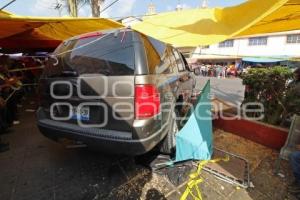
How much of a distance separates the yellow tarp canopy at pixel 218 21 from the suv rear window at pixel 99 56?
488 millimetres

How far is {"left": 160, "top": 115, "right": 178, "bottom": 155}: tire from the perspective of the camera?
3.58 metres

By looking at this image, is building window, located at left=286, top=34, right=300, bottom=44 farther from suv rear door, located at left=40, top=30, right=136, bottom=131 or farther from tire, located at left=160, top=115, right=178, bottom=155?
suv rear door, located at left=40, top=30, right=136, bottom=131

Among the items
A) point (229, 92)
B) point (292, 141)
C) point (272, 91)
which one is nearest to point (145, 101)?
point (292, 141)

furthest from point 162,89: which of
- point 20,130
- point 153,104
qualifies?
point 20,130

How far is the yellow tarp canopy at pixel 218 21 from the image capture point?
2201 mm

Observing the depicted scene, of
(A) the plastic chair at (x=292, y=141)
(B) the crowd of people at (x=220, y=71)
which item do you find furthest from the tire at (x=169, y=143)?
(B) the crowd of people at (x=220, y=71)

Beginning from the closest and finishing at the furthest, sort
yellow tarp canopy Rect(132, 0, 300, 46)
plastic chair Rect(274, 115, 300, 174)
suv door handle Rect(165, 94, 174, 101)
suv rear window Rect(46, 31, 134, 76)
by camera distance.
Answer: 1. yellow tarp canopy Rect(132, 0, 300, 46)
2. suv rear window Rect(46, 31, 134, 76)
3. suv door handle Rect(165, 94, 174, 101)
4. plastic chair Rect(274, 115, 300, 174)

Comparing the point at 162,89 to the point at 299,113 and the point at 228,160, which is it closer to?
the point at 228,160

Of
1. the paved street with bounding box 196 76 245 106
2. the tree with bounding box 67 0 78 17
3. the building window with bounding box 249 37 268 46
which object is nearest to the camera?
the paved street with bounding box 196 76 245 106

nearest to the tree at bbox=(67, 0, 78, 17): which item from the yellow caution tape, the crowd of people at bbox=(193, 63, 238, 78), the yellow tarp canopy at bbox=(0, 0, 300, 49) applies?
the yellow tarp canopy at bbox=(0, 0, 300, 49)

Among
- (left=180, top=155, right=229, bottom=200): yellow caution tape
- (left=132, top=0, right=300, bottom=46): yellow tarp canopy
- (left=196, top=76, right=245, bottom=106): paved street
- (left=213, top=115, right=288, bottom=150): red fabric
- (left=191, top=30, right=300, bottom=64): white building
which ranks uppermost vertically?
(left=191, top=30, right=300, bottom=64): white building

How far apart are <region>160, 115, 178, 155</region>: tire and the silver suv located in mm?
172

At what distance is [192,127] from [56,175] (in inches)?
87.2

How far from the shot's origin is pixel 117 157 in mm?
3836
